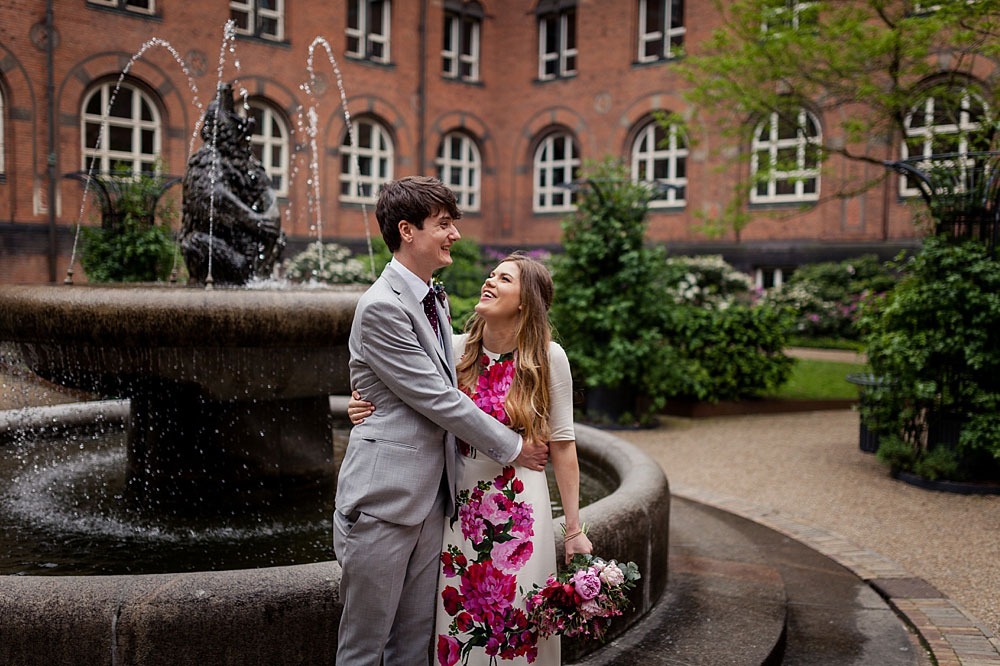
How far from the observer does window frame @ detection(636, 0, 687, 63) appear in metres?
22.6

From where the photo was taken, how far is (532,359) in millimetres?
2406

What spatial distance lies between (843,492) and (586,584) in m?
5.59

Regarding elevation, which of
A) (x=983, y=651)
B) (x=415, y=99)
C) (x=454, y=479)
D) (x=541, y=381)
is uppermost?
→ (x=415, y=99)

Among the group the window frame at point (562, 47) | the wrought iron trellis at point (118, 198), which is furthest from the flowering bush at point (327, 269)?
the window frame at point (562, 47)

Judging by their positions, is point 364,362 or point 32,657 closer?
point 364,362

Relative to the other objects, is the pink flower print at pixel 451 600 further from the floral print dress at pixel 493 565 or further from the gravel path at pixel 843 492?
the gravel path at pixel 843 492

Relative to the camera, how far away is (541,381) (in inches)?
94.5

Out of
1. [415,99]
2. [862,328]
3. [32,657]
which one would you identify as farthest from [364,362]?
[415,99]

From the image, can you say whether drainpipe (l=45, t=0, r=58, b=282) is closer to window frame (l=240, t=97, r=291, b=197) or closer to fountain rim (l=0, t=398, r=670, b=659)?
window frame (l=240, t=97, r=291, b=197)

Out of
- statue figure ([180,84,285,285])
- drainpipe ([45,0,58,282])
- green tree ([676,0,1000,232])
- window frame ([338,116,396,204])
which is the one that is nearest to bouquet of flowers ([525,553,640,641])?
statue figure ([180,84,285,285])

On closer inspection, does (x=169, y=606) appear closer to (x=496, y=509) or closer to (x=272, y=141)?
(x=496, y=509)

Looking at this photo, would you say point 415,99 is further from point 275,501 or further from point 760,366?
point 275,501

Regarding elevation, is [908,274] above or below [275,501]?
above

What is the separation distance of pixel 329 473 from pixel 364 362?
2.88 m
